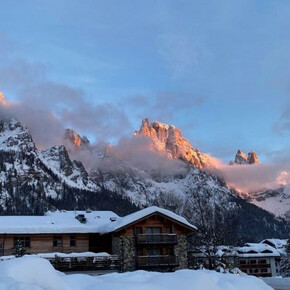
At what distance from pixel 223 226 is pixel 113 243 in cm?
1498

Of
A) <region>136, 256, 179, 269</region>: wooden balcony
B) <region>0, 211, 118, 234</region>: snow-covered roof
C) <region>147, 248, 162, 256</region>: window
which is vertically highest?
<region>0, 211, 118, 234</region>: snow-covered roof

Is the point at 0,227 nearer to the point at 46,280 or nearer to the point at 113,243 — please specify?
the point at 113,243

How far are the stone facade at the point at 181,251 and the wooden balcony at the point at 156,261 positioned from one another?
91 cm

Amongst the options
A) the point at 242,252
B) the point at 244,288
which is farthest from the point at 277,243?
the point at 244,288

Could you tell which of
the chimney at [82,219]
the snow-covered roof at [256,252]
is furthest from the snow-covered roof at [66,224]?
the snow-covered roof at [256,252]

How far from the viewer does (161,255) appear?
4691cm

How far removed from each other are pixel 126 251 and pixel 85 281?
3731cm

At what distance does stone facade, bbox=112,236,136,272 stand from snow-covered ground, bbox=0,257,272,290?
35.3 meters

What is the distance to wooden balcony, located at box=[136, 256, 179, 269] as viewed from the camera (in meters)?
45.4

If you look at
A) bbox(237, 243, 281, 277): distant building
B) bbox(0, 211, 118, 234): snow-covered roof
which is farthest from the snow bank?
bbox(237, 243, 281, 277): distant building

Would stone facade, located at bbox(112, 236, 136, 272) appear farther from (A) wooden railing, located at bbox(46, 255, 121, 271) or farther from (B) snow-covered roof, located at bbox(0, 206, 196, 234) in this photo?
(B) snow-covered roof, located at bbox(0, 206, 196, 234)

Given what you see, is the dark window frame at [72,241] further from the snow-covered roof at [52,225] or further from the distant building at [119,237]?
the snow-covered roof at [52,225]

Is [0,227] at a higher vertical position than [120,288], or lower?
higher

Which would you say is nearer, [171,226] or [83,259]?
[83,259]
